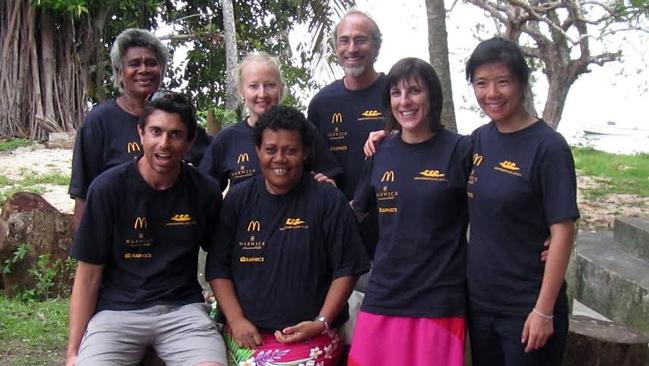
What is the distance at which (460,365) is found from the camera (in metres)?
3.17

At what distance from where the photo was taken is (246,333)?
346 cm

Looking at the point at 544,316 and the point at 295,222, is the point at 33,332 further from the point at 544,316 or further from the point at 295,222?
the point at 544,316

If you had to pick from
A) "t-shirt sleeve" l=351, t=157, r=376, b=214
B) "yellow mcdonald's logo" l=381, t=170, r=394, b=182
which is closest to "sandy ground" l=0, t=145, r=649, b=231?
"t-shirt sleeve" l=351, t=157, r=376, b=214

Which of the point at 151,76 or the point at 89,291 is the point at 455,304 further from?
the point at 151,76

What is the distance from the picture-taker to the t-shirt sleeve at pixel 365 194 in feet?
11.5

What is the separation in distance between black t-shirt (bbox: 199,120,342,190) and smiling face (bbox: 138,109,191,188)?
1.44ft

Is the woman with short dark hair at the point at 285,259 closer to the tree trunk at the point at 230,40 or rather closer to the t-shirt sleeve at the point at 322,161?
the t-shirt sleeve at the point at 322,161

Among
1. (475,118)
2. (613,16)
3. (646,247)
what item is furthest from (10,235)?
(475,118)

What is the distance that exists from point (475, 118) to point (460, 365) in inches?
717

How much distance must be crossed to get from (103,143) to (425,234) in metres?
1.84

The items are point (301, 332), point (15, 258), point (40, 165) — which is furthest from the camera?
point (40, 165)

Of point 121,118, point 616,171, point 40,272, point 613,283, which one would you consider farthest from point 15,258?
point 616,171

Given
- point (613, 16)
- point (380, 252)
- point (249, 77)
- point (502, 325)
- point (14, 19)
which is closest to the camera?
point (502, 325)

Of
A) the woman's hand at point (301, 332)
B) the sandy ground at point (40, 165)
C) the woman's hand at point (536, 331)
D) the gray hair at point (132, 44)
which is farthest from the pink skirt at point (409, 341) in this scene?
the sandy ground at point (40, 165)
